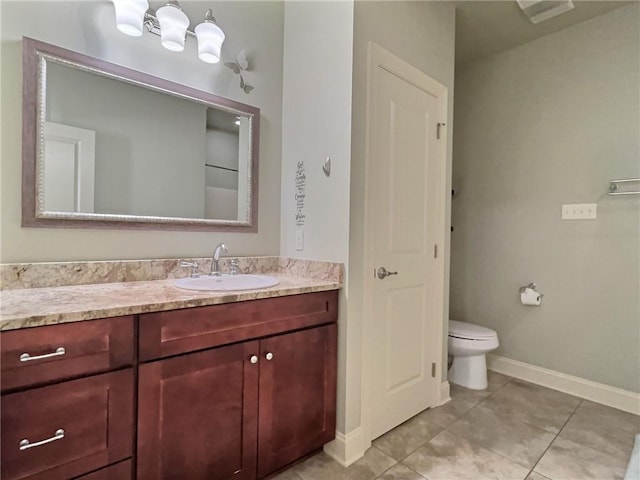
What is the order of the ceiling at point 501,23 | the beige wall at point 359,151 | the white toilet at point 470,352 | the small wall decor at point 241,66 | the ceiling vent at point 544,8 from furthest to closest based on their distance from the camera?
the white toilet at point 470,352, the ceiling at point 501,23, the ceiling vent at point 544,8, the small wall decor at point 241,66, the beige wall at point 359,151

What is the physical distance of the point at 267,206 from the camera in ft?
6.50

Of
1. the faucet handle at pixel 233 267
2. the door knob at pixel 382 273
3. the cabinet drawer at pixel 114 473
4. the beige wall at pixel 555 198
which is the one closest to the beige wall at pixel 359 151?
the door knob at pixel 382 273

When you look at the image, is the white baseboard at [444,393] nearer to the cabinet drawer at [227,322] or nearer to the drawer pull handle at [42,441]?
the cabinet drawer at [227,322]

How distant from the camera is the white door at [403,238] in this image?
1704 mm

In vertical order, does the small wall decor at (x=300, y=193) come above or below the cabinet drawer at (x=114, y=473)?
above

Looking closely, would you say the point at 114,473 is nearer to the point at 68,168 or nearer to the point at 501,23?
the point at 68,168

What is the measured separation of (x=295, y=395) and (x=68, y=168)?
1382 millimetres

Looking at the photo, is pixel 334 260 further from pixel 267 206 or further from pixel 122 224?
pixel 122 224

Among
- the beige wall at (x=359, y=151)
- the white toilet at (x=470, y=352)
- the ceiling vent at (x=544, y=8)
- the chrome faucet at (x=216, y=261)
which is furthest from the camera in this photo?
the white toilet at (x=470, y=352)

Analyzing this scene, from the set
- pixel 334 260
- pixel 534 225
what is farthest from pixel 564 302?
pixel 334 260

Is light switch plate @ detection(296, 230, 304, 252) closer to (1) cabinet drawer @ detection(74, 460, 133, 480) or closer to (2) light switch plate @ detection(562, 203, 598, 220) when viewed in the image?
(1) cabinet drawer @ detection(74, 460, 133, 480)

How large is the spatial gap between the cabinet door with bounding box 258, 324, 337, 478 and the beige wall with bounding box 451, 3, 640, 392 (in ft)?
6.02

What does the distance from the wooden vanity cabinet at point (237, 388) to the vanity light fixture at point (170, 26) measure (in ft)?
4.08

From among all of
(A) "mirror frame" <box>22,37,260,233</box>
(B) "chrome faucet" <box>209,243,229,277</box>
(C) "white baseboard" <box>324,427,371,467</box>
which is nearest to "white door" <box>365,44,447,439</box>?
(C) "white baseboard" <box>324,427,371,467</box>
